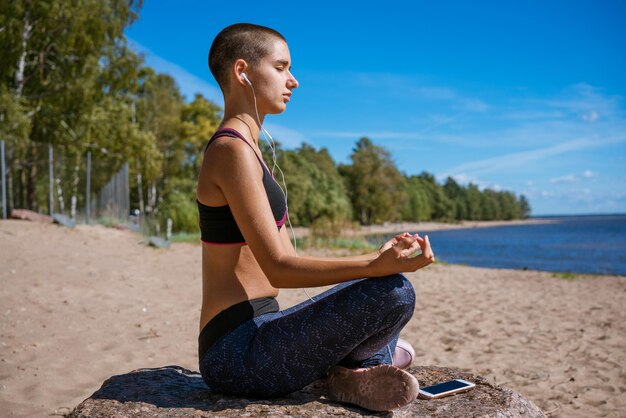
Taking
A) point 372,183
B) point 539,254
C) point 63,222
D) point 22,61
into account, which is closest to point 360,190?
point 372,183

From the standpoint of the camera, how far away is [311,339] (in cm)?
184

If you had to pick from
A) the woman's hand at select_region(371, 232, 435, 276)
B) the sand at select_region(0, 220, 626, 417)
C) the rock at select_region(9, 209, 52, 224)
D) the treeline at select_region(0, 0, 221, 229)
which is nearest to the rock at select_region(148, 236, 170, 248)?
the sand at select_region(0, 220, 626, 417)

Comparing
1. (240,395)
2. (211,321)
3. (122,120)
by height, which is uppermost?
(122,120)

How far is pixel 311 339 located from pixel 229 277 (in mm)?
385

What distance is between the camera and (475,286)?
34.5 ft

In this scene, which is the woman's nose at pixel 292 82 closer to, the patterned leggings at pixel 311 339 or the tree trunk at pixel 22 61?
the patterned leggings at pixel 311 339

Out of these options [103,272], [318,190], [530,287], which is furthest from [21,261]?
[318,190]

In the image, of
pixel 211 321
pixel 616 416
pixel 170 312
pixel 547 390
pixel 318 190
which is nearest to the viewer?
pixel 211 321

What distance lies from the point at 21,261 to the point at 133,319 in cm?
321

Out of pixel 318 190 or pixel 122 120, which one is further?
pixel 318 190

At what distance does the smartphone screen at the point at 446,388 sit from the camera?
2.17 meters

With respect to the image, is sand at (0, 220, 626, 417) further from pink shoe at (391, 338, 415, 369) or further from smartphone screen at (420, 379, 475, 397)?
pink shoe at (391, 338, 415, 369)

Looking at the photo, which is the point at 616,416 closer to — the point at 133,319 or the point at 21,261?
the point at 133,319

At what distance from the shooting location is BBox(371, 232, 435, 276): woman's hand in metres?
1.69
